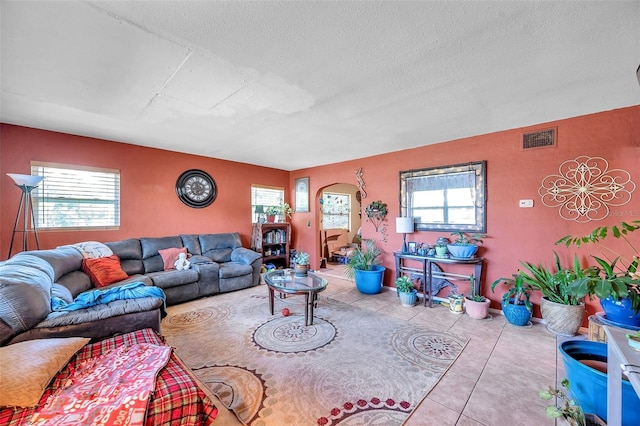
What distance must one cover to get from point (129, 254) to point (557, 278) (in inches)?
213

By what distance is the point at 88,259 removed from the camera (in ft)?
10.4

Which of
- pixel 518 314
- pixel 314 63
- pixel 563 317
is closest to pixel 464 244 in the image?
pixel 518 314

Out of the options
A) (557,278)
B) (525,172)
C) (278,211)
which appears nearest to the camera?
(557,278)

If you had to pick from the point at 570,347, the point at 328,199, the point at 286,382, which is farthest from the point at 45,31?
the point at 328,199

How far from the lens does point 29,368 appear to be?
126 centimetres

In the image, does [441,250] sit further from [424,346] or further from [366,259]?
[424,346]

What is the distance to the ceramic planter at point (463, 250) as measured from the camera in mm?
3322

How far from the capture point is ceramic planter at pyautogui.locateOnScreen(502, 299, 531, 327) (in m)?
2.88

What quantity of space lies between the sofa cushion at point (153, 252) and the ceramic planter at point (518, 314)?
15.7ft

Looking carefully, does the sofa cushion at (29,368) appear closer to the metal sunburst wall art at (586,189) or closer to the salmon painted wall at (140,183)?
the salmon painted wall at (140,183)

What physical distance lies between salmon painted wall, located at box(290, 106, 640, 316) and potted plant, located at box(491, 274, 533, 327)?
0.96 feet

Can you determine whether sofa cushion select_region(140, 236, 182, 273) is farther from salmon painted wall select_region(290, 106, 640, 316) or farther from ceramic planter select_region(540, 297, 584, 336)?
ceramic planter select_region(540, 297, 584, 336)

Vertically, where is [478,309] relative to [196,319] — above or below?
above

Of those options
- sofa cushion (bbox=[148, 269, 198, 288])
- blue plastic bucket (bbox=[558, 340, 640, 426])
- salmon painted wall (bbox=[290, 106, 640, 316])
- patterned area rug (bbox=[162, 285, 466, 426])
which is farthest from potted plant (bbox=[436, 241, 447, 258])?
sofa cushion (bbox=[148, 269, 198, 288])
